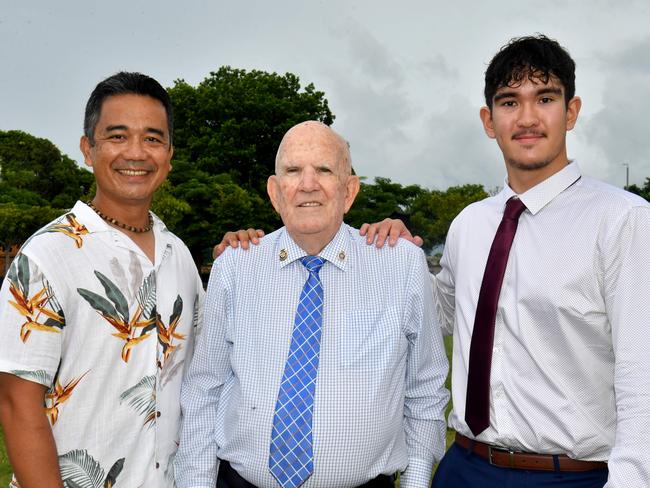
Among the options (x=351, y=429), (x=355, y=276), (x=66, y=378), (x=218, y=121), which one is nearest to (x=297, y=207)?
(x=355, y=276)

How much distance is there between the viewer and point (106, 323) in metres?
3.36

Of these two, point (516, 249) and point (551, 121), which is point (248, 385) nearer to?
point (516, 249)

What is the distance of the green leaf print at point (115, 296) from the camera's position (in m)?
3.40

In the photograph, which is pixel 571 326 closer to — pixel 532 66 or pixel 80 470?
pixel 532 66

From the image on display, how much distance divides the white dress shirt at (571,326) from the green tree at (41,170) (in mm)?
50453

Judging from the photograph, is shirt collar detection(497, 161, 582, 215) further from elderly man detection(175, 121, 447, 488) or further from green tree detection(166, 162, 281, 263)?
green tree detection(166, 162, 281, 263)

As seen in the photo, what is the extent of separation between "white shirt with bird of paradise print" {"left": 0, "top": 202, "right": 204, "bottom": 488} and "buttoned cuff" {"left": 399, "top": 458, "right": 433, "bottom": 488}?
1.33 metres

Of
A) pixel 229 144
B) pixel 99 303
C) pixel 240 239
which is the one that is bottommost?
pixel 99 303

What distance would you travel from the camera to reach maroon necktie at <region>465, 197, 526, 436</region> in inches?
142

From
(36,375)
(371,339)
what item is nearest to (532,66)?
(371,339)

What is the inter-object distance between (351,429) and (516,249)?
4.49 ft

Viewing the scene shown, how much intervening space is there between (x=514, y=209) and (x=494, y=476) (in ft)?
4.87

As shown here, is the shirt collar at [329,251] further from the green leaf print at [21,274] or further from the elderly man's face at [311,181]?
the green leaf print at [21,274]

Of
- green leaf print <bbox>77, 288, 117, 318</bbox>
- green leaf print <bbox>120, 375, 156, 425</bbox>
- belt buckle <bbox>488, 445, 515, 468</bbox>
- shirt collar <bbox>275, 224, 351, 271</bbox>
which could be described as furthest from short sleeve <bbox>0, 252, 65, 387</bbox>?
belt buckle <bbox>488, 445, 515, 468</bbox>
